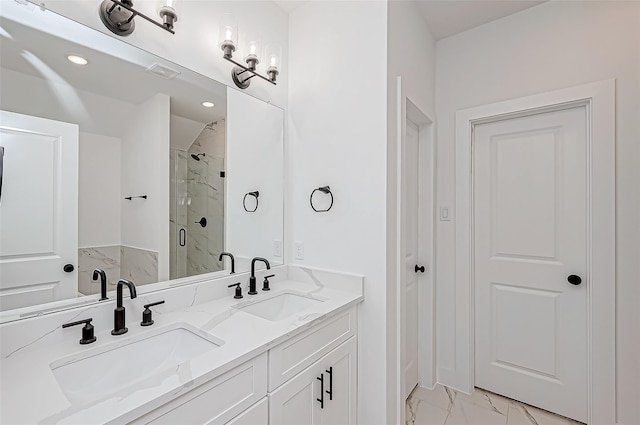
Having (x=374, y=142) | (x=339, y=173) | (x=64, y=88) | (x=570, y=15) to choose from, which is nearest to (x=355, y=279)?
(x=339, y=173)

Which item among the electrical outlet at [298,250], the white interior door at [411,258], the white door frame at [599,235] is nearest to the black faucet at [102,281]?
the electrical outlet at [298,250]

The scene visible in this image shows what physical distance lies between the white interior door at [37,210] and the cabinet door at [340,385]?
3.60ft

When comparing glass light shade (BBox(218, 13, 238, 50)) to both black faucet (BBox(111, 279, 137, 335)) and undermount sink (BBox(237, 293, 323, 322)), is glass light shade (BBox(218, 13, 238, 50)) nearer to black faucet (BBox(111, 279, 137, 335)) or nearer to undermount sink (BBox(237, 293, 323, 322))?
black faucet (BBox(111, 279, 137, 335))

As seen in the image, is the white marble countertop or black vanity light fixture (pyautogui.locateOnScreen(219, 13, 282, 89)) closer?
the white marble countertop

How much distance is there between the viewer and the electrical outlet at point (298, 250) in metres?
1.92

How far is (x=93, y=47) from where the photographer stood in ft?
3.82

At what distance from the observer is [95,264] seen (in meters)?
1.18

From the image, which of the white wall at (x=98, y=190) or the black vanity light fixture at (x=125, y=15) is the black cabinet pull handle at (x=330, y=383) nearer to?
the white wall at (x=98, y=190)

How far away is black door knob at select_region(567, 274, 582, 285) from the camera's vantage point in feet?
6.02

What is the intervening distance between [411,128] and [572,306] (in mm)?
1546

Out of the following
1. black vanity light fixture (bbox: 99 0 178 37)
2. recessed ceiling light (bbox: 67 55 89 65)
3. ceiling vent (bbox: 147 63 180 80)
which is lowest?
recessed ceiling light (bbox: 67 55 89 65)

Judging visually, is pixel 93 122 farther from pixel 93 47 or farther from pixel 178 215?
pixel 178 215

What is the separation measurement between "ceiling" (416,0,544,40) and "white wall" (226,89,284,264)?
1.21 meters

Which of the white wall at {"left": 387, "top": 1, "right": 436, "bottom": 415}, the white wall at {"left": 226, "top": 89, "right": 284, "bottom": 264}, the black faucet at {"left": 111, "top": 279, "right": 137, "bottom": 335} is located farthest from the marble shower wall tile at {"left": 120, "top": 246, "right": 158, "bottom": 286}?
the white wall at {"left": 387, "top": 1, "right": 436, "bottom": 415}
